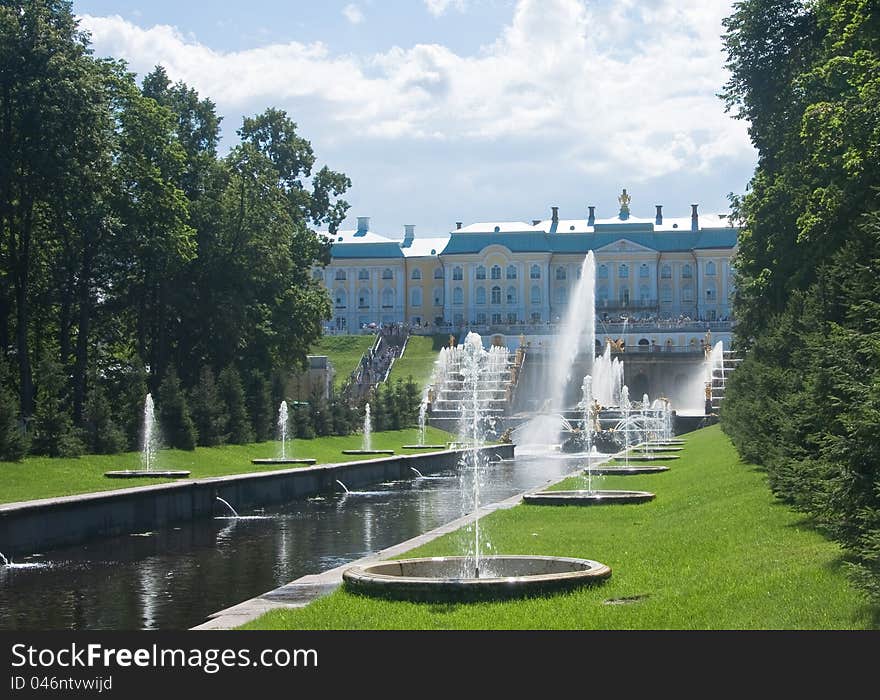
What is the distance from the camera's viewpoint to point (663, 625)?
8.95m

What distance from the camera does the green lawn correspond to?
7825 cm

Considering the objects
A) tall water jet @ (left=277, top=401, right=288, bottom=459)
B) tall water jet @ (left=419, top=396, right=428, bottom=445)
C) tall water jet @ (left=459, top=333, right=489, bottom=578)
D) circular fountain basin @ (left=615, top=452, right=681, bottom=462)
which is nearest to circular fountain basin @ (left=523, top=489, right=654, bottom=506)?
tall water jet @ (left=459, top=333, right=489, bottom=578)

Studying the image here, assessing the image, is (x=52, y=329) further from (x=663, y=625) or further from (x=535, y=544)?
(x=663, y=625)

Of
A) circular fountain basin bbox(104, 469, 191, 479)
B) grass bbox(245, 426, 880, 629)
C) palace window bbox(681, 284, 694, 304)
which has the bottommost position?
circular fountain basin bbox(104, 469, 191, 479)

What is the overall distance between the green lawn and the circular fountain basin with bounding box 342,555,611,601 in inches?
2304

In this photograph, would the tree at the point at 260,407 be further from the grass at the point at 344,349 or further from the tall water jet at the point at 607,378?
the grass at the point at 344,349

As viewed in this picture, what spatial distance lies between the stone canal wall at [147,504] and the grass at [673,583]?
549cm

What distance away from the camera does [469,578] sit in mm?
11086

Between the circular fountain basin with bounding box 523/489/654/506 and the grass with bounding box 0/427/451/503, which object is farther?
the grass with bounding box 0/427/451/503

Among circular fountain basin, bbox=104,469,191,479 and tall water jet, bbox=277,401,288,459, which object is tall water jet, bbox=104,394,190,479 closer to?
circular fountain basin, bbox=104,469,191,479

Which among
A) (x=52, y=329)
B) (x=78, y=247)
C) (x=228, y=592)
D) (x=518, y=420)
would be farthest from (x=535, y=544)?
(x=518, y=420)

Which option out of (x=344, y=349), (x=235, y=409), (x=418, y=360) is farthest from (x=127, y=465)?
(x=344, y=349)

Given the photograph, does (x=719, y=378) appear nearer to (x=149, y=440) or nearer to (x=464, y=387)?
(x=464, y=387)

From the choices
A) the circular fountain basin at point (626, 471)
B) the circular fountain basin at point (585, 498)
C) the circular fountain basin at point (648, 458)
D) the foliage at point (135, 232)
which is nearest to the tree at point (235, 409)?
the foliage at point (135, 232)
